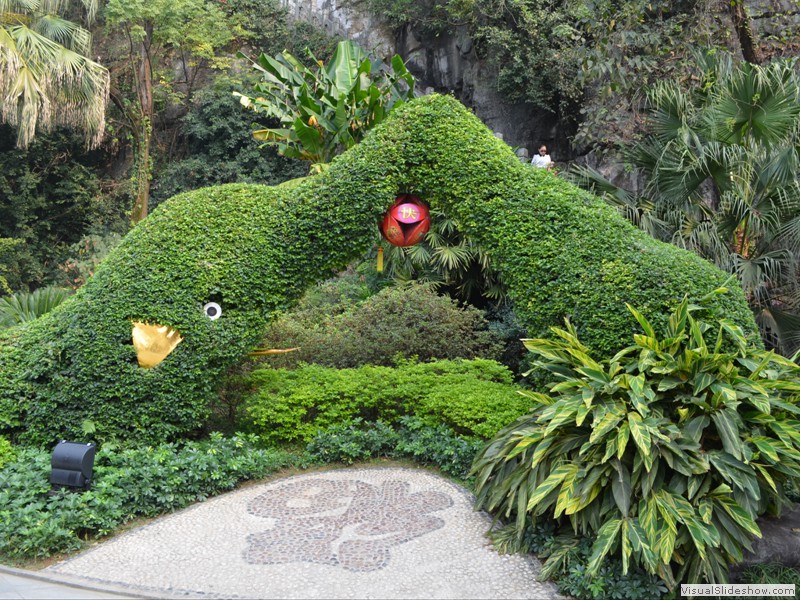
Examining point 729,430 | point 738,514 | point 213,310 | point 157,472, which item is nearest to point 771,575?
point 738,514

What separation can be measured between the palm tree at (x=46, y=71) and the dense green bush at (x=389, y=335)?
7.70 m

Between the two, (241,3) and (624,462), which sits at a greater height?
(241,3)

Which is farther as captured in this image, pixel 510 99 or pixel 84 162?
pixel 84 162

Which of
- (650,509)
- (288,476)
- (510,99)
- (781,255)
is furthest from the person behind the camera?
(510,99)

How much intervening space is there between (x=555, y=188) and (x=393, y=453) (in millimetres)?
3467

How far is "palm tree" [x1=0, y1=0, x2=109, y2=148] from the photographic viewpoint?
13.2m

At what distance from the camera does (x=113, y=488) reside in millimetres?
6262

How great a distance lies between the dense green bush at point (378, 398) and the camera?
761cm

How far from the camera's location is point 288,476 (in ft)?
24.0

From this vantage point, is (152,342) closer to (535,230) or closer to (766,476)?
(535,230)

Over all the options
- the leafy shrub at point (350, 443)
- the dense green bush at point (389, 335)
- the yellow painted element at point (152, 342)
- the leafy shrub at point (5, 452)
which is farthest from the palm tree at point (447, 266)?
the leafy shrub at point (5, 452)

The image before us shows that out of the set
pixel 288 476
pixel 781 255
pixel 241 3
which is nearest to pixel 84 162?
pixel 241 3

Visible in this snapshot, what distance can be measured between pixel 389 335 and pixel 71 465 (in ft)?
15.3

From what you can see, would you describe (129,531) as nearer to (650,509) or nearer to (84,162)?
(650,509)
